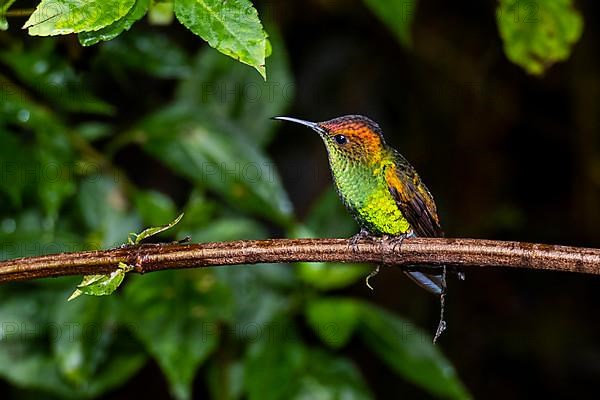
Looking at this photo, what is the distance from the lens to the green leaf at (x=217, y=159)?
2826mm

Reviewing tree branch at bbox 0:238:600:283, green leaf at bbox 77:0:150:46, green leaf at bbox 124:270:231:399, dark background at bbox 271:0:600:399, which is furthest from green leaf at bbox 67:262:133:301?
dark background at bbox 271:0:600:399

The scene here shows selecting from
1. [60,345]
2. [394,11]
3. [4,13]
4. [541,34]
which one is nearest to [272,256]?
[4,13]

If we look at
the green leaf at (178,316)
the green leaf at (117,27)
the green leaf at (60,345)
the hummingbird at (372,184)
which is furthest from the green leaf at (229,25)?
the green leaf at (60,345)

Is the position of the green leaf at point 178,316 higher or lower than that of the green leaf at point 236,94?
lower

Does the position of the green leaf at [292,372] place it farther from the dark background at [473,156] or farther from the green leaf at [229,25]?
the dark background at [473,156]

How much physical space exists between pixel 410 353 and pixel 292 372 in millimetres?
419

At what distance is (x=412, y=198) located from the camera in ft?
7.13

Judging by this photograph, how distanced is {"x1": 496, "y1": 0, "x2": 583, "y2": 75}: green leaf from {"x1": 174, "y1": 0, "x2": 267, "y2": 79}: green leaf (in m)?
1.18

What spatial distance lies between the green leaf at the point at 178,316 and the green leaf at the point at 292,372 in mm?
177

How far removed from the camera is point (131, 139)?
9.66 feet

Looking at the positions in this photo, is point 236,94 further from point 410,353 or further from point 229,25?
point 229,25

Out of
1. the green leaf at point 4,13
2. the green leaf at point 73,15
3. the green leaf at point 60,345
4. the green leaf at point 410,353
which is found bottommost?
the green leaf at point 60,345

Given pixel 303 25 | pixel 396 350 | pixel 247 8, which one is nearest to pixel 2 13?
pixel 247 8

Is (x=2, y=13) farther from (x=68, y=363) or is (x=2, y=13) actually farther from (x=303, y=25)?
(x=303, y=25)
